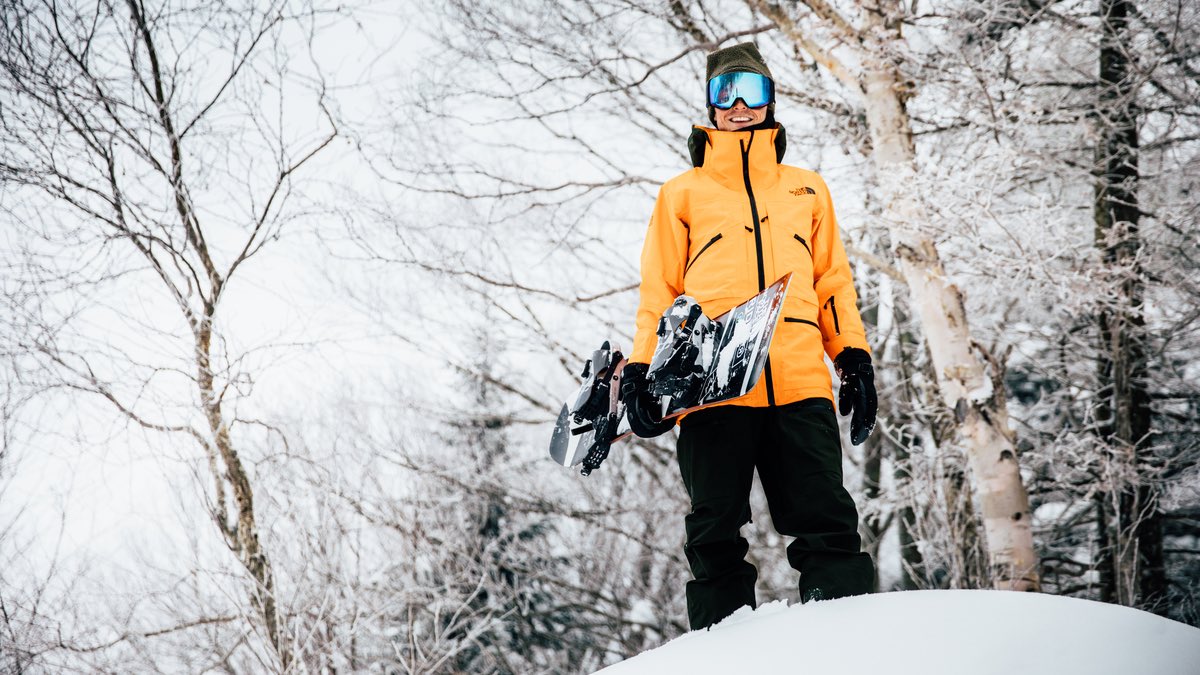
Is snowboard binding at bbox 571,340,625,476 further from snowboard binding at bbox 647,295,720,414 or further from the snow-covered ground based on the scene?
the snow-covered ground

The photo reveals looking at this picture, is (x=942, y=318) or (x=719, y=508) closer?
(x=719, y=508)

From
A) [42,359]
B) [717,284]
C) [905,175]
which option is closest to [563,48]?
[905,175]

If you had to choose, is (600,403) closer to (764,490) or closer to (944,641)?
(764,490)

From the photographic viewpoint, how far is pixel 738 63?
208cm

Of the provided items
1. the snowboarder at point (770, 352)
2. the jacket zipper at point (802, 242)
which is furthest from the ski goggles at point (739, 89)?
the jacket zipper at point (802, 242)

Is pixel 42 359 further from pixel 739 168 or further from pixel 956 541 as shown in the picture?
pixel 956 541

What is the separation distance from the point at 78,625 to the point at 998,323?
755 cm

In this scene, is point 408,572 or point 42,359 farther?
point 408,572

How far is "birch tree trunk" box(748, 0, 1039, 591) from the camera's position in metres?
4.10

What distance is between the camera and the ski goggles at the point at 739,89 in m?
2.08

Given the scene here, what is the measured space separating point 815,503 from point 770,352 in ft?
1.19

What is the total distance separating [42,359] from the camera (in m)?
4.38

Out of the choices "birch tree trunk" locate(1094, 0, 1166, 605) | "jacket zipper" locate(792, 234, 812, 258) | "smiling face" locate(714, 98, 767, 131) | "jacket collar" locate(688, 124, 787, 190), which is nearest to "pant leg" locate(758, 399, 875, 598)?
"jacket zipper" locate(792, 234, 812, 258)

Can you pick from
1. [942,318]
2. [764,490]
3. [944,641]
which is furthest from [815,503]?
[942,318]
